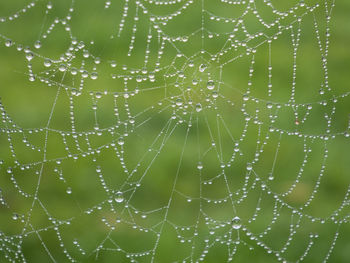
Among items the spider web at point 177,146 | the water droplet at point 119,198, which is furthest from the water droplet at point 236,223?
the water droplet at point 119,198

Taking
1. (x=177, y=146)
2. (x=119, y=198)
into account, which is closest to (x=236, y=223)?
(x=119, y=198)

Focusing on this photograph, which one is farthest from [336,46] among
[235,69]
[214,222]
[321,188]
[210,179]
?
[214,222]

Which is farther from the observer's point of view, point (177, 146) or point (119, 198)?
point (177, 146)

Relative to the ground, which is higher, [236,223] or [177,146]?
[177,146]

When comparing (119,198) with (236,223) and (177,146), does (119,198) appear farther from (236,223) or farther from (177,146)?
(177,146)

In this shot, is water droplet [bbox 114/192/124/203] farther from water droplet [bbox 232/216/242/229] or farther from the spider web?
water droplet [bbox 232/216/242/229]

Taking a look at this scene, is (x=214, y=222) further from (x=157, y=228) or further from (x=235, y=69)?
(x=235, y=69)

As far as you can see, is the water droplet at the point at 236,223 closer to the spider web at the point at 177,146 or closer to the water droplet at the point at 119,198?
the spider web at the point at 177,146

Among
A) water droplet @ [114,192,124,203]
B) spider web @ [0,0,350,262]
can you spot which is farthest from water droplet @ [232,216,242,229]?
water droplet @ [114,192,124,203]
